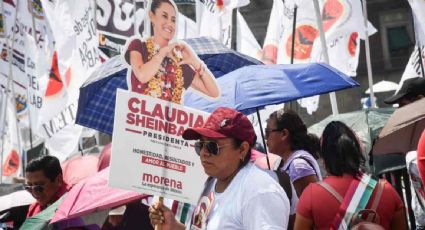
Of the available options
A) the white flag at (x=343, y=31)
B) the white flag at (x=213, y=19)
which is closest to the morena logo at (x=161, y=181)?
the white flag at (x=343, y=31)

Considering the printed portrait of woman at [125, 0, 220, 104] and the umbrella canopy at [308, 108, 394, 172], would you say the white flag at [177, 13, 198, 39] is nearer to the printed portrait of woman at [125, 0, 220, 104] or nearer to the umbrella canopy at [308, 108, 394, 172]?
the umbrella canopy at [308, 108, 394, 172]

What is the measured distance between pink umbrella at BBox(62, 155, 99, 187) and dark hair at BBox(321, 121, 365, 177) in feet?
13.6

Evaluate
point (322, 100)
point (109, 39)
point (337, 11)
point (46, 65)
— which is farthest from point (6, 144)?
point (322, 100)

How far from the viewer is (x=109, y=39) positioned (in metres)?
9.49

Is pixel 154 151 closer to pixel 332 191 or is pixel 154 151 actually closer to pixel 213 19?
pixel 332 191

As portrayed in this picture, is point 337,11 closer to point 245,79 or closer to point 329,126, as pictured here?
point 245,79

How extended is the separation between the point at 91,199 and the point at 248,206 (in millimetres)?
1624

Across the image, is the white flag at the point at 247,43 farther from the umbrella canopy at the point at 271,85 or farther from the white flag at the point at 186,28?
the umbrella canopy at the point at 271,85

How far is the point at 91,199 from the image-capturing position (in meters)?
3.96

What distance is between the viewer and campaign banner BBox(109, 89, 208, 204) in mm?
2973

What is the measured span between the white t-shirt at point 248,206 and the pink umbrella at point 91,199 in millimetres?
1195

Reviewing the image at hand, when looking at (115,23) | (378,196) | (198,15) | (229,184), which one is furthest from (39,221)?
(198,15)

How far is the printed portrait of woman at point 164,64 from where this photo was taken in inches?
124

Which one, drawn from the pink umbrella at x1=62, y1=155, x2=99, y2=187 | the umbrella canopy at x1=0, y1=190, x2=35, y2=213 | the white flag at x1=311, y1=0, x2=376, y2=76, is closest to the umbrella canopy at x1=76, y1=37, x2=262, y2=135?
the umbrella canopy at x1=0, y1=190, x2=35, y2=213
